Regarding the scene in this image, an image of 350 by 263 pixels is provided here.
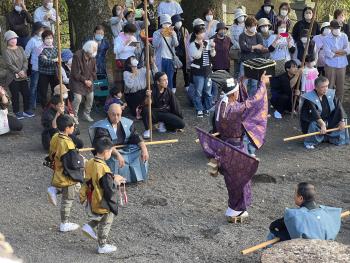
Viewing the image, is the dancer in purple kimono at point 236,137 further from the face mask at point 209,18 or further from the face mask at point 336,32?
the face mask at point 209,18

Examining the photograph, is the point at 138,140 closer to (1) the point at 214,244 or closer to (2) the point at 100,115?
(1) the point at 214,244

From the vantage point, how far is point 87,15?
14922mm

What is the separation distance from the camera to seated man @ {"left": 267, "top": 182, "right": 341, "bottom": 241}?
7.09m

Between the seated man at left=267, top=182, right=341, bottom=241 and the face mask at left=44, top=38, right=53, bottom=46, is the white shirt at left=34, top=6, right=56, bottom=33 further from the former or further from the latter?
the seated man at left=267, top=182, right=341, bottom=241

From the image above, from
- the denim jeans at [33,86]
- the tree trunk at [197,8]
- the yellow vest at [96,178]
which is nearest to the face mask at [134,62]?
the denim jeans at [33,86]

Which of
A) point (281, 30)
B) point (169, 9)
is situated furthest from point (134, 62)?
point (281, 30)

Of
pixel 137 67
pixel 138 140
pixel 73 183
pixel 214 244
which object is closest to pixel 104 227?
pixel 73 183

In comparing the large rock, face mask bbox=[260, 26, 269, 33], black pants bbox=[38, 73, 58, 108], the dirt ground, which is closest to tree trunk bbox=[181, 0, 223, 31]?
face mask bbox=[260, 26, 269, 33]

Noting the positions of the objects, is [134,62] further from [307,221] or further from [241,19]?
[307,221]

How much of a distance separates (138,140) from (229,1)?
12508 mm

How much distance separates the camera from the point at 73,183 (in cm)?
859

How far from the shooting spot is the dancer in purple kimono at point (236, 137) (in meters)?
8.68

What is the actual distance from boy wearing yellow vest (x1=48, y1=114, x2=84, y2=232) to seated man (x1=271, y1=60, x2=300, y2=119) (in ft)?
19.4

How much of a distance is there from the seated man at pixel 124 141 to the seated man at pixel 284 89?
409cm
